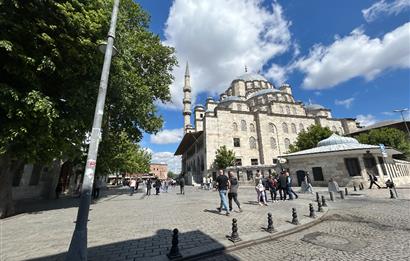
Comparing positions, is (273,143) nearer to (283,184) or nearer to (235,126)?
(235,126)

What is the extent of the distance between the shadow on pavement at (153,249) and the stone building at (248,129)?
994 inches

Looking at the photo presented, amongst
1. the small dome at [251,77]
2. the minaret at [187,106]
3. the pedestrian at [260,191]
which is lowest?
the pedestrian at [260,191]

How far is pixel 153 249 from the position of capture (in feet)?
15.4

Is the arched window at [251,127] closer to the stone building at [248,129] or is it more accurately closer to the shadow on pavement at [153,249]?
the stone building at [248,129]

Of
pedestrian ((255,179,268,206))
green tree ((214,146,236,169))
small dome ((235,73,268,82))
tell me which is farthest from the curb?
small dome ((235,73,268,82))

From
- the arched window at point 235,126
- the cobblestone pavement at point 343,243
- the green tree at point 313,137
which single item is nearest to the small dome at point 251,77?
the arched window at point 235,126

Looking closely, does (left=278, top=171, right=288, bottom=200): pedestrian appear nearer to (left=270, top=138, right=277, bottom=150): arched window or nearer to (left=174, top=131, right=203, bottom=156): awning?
(left=174, top=131, right=203, bottom=156): awning

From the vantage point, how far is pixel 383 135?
1394 inches

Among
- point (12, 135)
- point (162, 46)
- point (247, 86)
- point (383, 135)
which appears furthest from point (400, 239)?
point (247, 86)

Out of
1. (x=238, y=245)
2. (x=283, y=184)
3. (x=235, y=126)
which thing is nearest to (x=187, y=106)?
(x=235, y=126)

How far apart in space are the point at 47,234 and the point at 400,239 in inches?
375

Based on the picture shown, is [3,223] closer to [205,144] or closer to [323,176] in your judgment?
[323,176]

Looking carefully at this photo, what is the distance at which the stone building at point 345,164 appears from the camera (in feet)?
64.2

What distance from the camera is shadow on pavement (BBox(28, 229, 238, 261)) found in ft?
14.0
